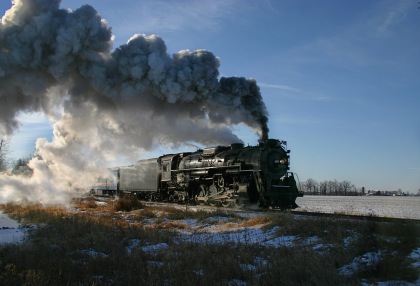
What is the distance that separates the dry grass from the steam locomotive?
21.9ft

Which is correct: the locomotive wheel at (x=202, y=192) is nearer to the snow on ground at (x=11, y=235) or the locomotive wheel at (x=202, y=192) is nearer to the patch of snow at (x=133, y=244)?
the snow on ground at (x=11, y=235)

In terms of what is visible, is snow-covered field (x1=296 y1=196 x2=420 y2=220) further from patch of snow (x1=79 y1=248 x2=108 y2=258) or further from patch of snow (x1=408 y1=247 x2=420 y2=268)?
patch of snow (x1=79 y1=248 x2=108 y2=258)

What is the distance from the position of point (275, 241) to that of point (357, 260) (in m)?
2.64

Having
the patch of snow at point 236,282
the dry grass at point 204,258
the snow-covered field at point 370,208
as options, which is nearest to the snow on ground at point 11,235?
the dry grass at point 204,258

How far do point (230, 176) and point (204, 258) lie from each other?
12.1m

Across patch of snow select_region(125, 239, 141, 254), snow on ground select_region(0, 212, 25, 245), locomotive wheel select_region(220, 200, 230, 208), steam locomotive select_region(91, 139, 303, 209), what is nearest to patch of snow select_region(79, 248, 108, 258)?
patch of snow select_region(125, 239, 141, 254)

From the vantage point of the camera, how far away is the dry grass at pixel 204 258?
23.0 feet

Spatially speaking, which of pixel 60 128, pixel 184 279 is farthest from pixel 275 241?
pixel 60 128

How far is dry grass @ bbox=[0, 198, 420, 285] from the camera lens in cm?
702

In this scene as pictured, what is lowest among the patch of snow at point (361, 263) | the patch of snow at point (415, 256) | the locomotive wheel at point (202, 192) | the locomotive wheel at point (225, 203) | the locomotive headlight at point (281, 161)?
the patch of snow at point (361, 263)

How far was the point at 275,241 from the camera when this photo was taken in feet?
34.5

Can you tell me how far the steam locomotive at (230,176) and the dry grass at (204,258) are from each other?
263 inches

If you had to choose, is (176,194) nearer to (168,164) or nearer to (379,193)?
(168,164)

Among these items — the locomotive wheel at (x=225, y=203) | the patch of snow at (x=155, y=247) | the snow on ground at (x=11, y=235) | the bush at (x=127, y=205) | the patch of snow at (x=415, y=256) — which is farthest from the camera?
the bush at (x=127, y=205)
